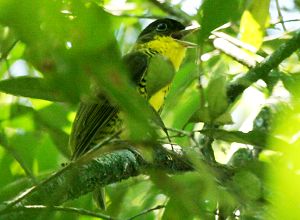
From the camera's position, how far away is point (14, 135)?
1.88 metres

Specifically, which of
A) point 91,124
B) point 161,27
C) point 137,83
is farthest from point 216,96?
point 161,27

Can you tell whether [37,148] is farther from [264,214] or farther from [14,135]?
[264,214]

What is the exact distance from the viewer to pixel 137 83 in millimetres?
3248

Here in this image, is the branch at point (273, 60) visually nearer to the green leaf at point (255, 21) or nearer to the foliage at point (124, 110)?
the foliage at point (124, 110)

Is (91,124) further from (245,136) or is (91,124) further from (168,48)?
(245,136)

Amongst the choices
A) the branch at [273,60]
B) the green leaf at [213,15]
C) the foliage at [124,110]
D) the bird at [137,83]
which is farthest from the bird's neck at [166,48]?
the green leaf at [213,15]

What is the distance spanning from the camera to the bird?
3.05 m

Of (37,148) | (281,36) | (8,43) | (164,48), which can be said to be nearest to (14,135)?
(37,148)

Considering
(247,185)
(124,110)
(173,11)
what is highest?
(124,110)

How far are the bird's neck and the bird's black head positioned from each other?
0.11ft

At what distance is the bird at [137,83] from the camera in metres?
3.05

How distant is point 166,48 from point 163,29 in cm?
13

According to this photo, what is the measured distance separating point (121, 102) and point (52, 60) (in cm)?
10

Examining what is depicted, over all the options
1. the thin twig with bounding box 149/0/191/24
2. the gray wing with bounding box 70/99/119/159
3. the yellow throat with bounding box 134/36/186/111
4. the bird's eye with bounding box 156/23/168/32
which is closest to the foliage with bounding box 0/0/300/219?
the gray wing with bounding box 70/99/119/159
